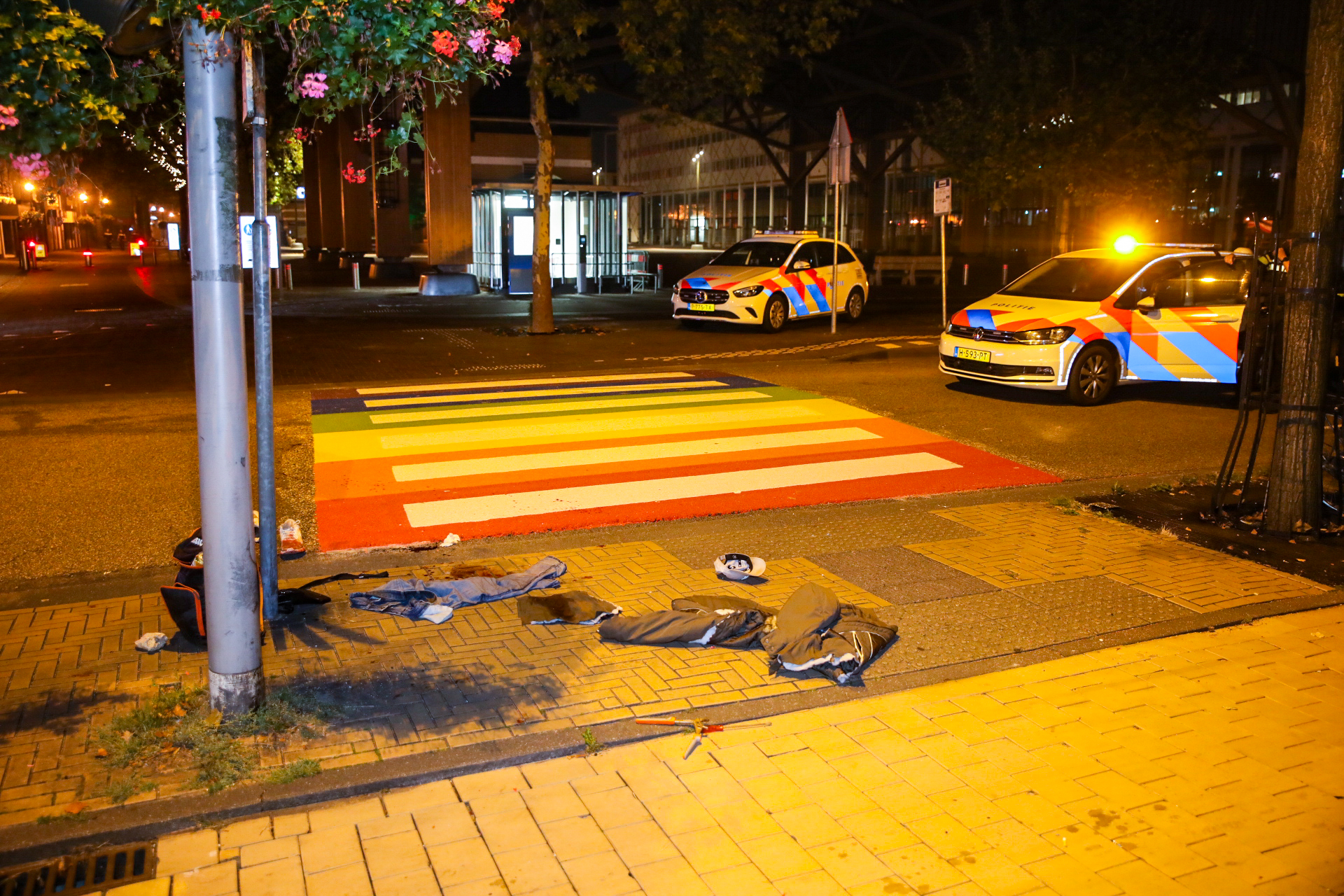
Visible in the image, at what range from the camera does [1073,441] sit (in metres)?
10.8

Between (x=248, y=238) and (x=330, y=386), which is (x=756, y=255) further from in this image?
(x=248, y=238)

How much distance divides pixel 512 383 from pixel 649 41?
863 cm

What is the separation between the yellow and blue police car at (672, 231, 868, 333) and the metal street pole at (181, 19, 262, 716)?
16377mm

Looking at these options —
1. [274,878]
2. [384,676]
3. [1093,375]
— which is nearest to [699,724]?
[384,676]

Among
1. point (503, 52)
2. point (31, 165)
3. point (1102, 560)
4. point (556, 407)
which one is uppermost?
point (503, 52)

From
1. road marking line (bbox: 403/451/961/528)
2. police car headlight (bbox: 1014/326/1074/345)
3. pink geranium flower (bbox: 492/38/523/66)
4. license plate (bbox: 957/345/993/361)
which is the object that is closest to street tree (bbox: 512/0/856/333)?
license plate (bbox: 957/345/993/361)

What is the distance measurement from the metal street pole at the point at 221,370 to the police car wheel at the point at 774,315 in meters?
16.6

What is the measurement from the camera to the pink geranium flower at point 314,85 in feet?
13.0

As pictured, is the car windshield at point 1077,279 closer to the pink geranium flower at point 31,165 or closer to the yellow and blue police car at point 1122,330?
the yellow and blue police car at point 1122,330

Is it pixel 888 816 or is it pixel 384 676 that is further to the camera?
pixel 384 676

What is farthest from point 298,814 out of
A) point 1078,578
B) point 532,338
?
point 532,338

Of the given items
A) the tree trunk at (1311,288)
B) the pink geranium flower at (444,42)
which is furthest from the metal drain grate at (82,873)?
the tree trunk at (1311,288)

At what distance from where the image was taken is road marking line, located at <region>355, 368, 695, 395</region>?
1342cm

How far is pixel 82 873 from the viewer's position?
360 cm
